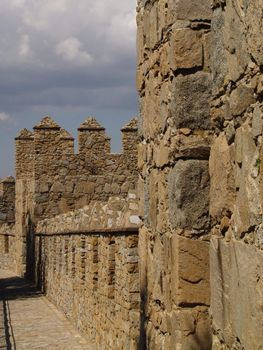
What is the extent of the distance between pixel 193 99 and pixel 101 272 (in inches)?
246

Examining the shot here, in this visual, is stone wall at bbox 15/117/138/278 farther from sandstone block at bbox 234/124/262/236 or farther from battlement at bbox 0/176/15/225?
sandstone block at bbox 234/124/262/236

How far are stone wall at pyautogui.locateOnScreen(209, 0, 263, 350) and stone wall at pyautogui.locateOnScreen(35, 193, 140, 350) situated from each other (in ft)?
10.6

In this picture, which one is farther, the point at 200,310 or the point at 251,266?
the point at 200,310

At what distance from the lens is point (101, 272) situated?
10477 mm

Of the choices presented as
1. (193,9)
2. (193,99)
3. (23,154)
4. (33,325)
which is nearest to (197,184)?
(193,99)

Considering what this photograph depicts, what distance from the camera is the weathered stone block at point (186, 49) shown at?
14.8ft

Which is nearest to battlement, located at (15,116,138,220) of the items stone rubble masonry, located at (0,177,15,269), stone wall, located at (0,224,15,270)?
stone wall, located at (0,224,15,270)

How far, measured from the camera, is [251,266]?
3.22 metres

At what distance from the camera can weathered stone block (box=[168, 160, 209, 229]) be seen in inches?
178

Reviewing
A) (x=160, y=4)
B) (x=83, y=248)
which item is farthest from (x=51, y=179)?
(x=160, y=4)

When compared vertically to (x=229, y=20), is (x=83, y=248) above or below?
below

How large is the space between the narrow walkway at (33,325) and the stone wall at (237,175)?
316 inches

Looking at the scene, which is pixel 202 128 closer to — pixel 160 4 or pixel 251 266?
pixel 160 4

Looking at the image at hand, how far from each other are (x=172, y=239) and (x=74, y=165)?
17.3 meters
